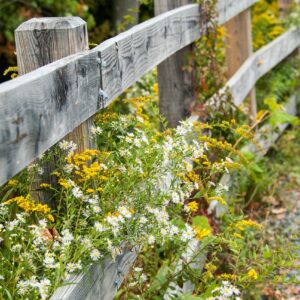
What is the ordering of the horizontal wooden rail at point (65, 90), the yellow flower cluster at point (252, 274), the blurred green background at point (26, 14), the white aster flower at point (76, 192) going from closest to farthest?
the horizontal wooden rail at point (65, 90) → the white aster flower at point (76, 192) → the yellow flower cluster at point (252, 274) → the blurred green background at point (26, 14)

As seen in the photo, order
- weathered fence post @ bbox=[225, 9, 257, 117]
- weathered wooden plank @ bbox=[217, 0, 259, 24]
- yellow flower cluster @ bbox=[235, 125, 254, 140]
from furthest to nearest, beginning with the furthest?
weathered fence post @ bbox=[225, 9, 257, 117]
weathered wooden plank @ bbox=[217, 0, 259, 24]
yellow flower cluster @ bbox=[235, 125, 254, 140]

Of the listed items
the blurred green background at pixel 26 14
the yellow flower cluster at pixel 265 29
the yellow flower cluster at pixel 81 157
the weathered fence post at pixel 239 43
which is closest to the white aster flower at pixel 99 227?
the yellow flower cluster at pixel 81 157

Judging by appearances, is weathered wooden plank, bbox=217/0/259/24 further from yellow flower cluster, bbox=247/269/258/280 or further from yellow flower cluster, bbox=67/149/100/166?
yellow flower cluster, bbox=67/149/100/166

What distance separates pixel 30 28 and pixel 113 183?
0.69 m

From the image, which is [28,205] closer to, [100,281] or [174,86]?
[100,281]

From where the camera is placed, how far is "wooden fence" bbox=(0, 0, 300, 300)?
2166 mm

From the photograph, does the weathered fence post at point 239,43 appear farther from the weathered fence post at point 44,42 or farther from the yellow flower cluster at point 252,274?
the weathered fence post at point 44,42

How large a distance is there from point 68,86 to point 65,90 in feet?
0.13

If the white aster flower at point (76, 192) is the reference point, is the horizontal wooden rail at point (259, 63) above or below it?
below

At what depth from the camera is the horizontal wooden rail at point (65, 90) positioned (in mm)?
2131

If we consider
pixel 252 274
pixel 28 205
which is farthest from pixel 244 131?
pixel 28 205

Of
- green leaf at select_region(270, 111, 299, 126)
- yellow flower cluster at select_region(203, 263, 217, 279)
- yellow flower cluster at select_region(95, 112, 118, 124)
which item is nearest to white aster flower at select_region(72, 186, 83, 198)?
yellow flower cluster at select_region(95, 112, 118, 124)

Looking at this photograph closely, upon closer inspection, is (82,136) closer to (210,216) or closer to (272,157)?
(210,216)

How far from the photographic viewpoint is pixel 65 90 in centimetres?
257
